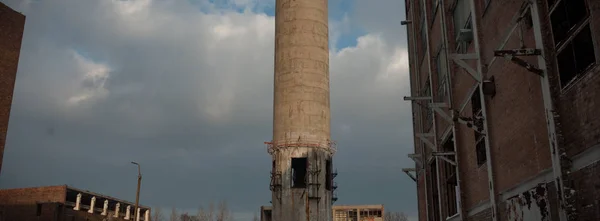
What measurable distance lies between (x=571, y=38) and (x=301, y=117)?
31365 millimetres

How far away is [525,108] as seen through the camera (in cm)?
1057

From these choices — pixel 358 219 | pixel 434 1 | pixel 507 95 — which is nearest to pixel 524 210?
pixel 507 95

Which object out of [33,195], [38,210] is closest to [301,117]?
[38,210]

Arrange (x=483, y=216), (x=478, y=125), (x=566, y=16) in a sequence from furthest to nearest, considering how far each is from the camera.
Answer: (x=483, y=216), (x=478, y=125), (x=566, y=16)

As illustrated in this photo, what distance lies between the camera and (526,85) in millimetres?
10461

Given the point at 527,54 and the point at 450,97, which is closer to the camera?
the point at 527,54

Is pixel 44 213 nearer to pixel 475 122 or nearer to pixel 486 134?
pixel 475 122

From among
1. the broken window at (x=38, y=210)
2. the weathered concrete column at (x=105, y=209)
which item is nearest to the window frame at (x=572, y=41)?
the broken window at (x=38, y=210)

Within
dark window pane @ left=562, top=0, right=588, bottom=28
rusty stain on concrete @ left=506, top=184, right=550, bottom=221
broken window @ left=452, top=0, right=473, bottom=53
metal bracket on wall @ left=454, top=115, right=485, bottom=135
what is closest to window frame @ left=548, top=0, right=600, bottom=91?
dark window pane @ left=562, top=0, right=588, bottom=28

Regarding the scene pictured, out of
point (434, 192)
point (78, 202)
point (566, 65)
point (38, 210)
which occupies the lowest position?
point (434, 192)

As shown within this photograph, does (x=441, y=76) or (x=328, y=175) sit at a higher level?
(x=441, y=76)

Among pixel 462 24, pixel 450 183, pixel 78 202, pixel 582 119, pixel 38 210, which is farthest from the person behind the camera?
pixel 78 202

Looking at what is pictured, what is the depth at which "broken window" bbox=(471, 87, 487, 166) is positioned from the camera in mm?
13930

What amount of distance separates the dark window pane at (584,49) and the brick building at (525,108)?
16 mm
